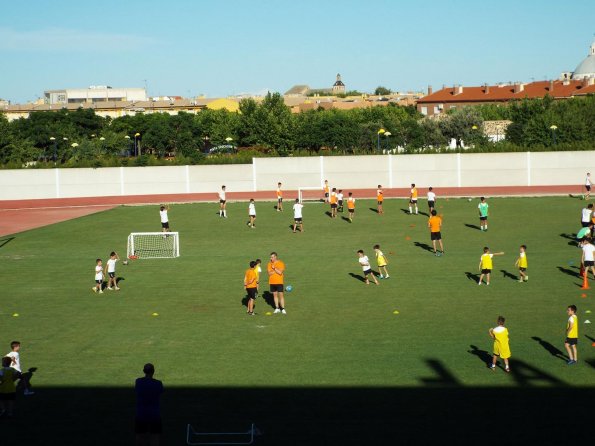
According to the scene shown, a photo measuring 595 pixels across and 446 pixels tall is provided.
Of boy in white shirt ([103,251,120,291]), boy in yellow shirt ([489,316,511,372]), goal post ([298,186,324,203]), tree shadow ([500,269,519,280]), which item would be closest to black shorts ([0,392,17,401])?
boy in yellow shirt ([489,316,511,372])

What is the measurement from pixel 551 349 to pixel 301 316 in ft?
22.0

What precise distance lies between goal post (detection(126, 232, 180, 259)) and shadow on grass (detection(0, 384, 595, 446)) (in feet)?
51.3

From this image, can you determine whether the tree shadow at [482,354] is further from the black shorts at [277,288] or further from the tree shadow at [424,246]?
the tree shadow at [424,246]

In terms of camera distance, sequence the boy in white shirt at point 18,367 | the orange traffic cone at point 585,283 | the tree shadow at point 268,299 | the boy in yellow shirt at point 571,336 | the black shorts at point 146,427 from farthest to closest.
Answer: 1. the orange traffic cone at point 585,283
2. the tree shadow at point 268,299
3. the boy in yellow shirt at point 571,336
4. the boy in white shirt at point 18,367
5. the black shorts at point 146,427

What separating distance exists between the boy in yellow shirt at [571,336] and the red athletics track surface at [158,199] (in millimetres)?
33256

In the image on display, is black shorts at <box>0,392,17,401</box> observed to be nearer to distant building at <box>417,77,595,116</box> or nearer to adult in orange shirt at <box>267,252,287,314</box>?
adult in orange shirt at <box>267,252,287,314</box>

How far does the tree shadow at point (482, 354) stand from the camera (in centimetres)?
1686

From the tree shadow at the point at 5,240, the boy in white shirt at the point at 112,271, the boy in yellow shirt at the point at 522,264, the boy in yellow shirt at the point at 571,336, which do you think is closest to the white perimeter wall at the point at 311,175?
the tree shadow at the point at 5,240

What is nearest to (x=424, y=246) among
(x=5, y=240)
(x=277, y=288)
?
(x=277, y=288)

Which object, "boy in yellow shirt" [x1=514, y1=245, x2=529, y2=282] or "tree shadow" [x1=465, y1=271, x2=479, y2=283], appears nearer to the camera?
"boy in yellow shirt" [x1=514, y1=245, x2=529, y2=282]

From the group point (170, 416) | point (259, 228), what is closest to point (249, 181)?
point (259, 228)

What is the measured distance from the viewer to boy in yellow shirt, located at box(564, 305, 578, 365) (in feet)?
53.7

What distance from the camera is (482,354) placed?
56.9 feet

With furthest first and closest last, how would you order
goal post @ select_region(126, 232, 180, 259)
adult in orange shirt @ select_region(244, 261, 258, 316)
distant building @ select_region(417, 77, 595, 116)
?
distant building @ select_region(417, 77, 595, 116)
goal post @ select_region(126, 232, 180, 259)
adult in orange shirt @ select_region(244, 261, 258, 316)
